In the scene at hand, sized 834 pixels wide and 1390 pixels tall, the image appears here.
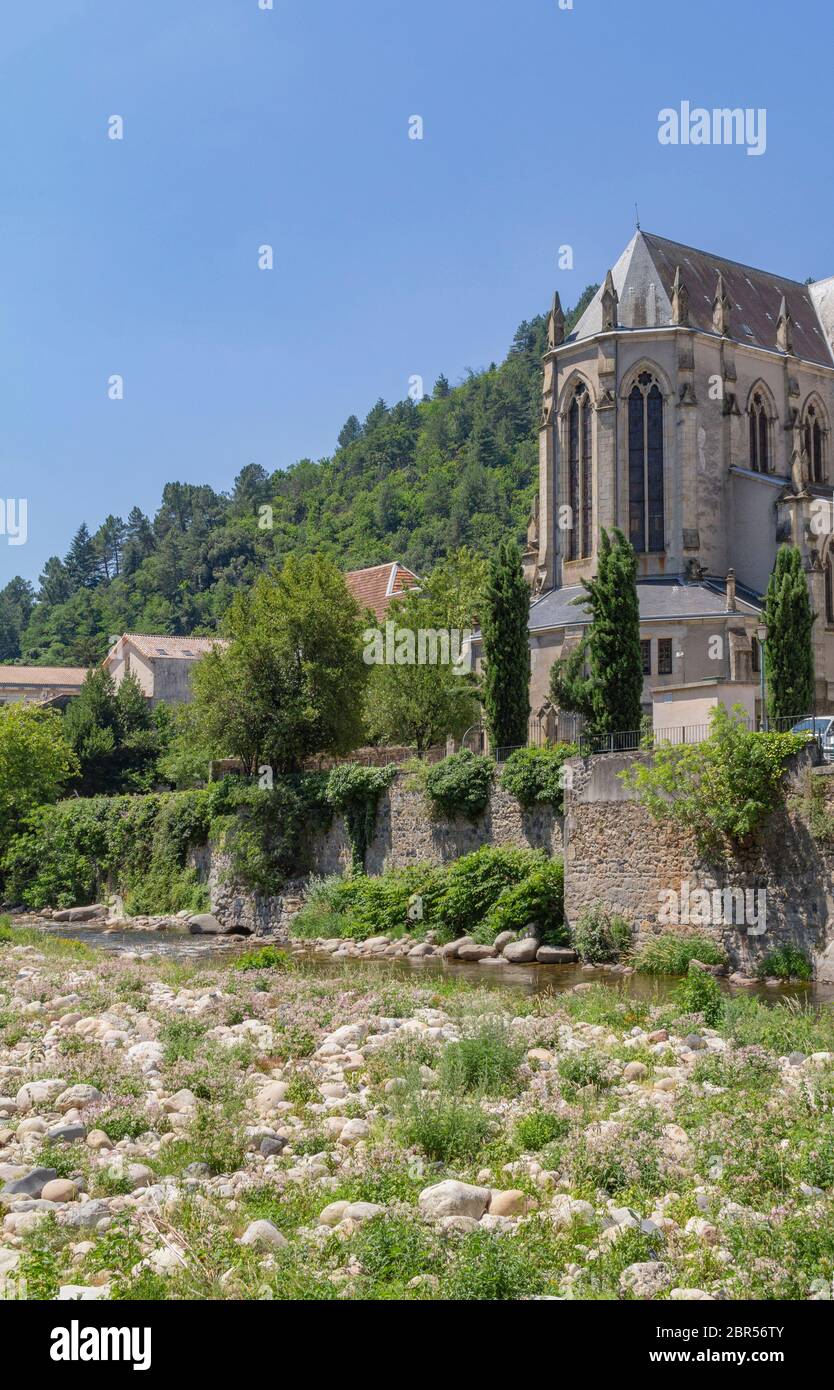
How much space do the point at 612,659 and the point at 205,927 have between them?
15.0 metres

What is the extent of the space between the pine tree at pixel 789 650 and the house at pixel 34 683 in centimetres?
7220

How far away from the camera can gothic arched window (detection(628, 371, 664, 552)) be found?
180ft

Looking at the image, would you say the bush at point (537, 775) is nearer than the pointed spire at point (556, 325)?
Yes

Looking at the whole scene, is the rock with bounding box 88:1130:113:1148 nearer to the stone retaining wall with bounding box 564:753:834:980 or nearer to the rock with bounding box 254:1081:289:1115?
the rock with bounding box 254:1081:289:1115

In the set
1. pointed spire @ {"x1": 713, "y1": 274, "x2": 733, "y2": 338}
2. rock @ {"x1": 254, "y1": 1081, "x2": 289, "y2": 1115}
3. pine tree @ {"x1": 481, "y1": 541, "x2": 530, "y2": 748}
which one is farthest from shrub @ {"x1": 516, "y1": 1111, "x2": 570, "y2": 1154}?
pointed spire @ {"x1": 713, "y1": 274, "x2": 733, "y2": 338}

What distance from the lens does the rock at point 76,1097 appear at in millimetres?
11555

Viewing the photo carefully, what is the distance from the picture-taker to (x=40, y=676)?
10875cm

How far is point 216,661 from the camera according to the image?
41594 mm

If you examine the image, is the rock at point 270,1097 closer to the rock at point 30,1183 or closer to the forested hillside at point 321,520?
the rock at point 30,1183

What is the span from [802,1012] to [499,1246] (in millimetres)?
12055

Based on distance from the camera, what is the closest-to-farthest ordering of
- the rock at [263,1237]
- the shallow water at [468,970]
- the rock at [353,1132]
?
the rock at [263,1237], the rock at [353,1132], the shallow water at [468,970]

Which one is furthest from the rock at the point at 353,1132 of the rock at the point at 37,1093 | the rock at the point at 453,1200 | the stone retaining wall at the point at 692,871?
the stone retaining wall at the point at 692,871

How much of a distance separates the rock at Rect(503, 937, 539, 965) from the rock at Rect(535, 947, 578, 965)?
0.27 meters

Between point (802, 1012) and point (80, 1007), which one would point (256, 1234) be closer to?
point (80, 1007)
